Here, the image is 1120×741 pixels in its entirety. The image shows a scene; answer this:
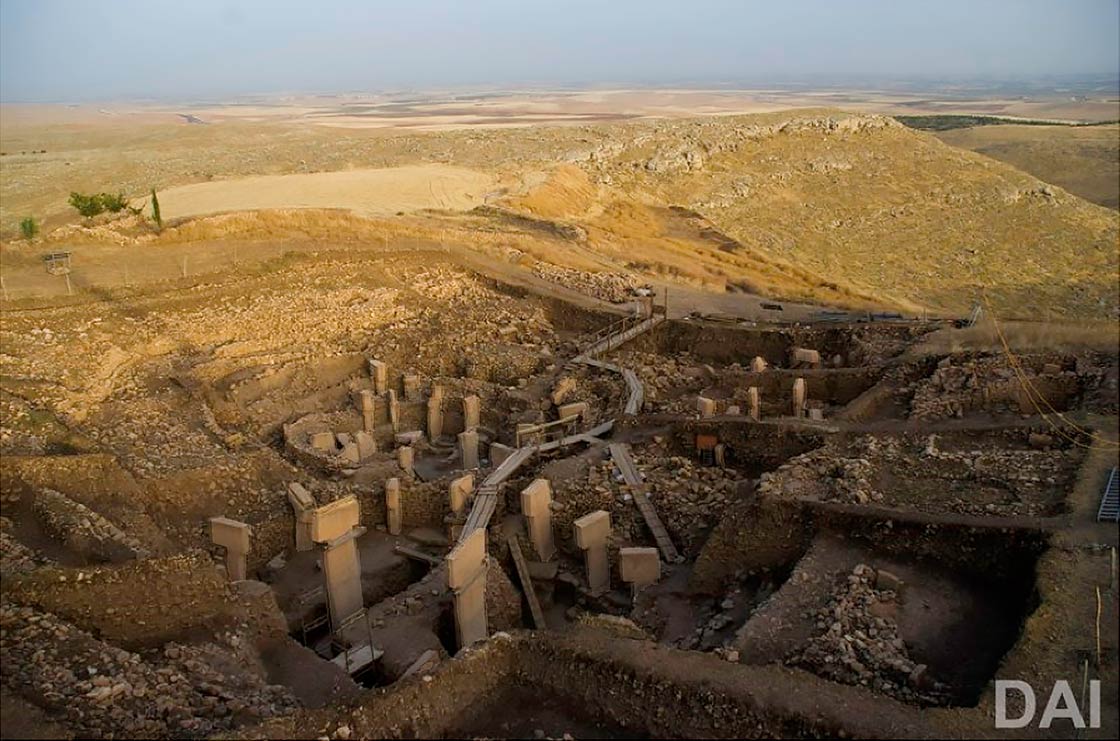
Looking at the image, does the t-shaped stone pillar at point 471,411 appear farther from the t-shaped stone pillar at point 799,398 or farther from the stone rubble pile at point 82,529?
the stone rubble pile at point 82,529

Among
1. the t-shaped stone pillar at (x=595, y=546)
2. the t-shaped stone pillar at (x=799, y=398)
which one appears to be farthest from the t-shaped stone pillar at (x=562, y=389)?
the t-shaped stone pillar at (x=595, y=546)

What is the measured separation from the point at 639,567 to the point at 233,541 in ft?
18.1

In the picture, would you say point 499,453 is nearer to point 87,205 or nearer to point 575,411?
point 575,411

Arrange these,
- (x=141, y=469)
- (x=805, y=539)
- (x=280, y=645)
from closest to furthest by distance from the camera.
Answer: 1. (x=280, y=645)
2. (x=805, y=539)
3. (x=141, y=469)

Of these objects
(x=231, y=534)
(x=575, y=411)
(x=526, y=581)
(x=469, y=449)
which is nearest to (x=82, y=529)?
(x=231, y=534)

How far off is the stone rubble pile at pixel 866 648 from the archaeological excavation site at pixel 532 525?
1.6 inches

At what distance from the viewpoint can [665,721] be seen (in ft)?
25.1

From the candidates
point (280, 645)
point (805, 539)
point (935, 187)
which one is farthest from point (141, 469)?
point (935, 187)

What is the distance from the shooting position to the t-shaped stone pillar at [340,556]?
11109 millimetres

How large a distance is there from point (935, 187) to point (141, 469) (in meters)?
38.1

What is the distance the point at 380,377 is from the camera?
18594 millimetres

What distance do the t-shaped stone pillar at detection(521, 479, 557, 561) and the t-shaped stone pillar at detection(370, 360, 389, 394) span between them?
6664 mm

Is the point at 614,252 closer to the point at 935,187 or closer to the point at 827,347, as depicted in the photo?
the point at 827,347

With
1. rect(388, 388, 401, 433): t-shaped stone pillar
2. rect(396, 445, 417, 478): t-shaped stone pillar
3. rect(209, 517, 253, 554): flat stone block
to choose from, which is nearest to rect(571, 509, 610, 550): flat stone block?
rect(396, 445, 417, 478): t-shaped stone pillar
